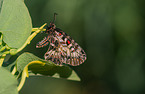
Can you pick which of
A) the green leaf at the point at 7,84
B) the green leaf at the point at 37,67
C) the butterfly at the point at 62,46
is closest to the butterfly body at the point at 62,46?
the butterfly at the point at 62,46

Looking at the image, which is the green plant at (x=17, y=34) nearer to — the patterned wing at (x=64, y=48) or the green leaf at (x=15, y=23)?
the green leaf at (x=15, y=23)

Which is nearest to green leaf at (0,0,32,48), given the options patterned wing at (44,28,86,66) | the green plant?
the green plant

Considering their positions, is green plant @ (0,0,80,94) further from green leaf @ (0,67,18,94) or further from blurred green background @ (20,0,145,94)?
blurred green background @ (20,0,145,94)

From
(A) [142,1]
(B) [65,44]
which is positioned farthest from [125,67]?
(B) [65,44]

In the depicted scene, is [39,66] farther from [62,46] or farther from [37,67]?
[62,46]

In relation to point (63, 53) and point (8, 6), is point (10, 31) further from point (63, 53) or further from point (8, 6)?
point (63, 53)

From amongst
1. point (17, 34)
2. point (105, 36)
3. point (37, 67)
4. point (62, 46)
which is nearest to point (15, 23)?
point (17, 34)
